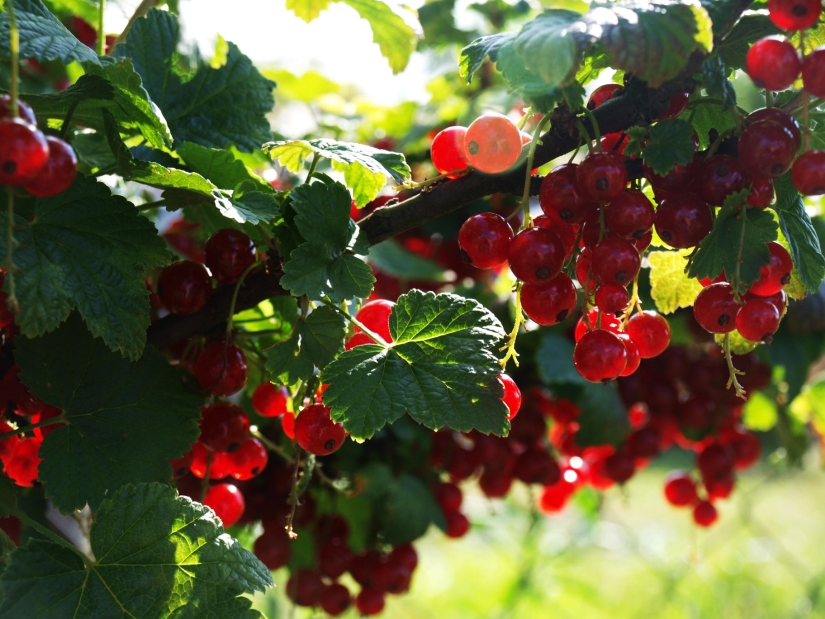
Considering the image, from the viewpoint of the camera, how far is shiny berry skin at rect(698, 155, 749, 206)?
0.55 m

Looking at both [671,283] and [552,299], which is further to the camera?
[671,283]

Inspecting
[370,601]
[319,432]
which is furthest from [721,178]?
[370,601]

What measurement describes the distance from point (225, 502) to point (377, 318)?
292 millimetres

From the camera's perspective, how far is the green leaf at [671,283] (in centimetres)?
69

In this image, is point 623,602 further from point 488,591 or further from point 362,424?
point 362,424

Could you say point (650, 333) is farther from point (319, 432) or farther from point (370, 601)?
point (370, 601)

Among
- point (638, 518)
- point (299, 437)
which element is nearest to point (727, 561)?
point (638, 518)

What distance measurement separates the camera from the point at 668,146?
54 cm

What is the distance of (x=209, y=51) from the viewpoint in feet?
3.03

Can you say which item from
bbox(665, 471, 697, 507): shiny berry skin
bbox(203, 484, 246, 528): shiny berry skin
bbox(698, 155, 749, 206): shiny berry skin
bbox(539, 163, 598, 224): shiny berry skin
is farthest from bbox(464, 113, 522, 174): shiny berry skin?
bbox(665, 471, 697, 507): shiny berry skin

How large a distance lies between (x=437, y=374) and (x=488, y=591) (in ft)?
6.61

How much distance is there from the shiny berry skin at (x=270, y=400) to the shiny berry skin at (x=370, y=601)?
553mm

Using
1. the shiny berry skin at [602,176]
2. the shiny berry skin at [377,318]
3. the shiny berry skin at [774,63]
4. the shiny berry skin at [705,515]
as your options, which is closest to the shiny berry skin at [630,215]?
the shiny berry skin at [602,176]

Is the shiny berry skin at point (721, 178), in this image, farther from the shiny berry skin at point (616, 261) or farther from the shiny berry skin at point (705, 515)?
the shiny berry skin at point (705, 515)
